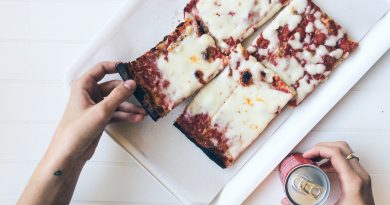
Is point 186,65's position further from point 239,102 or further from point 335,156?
point 335,156

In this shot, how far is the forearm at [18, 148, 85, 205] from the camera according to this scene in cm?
130

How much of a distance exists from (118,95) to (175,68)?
0.67ft

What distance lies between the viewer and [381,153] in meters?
1.43

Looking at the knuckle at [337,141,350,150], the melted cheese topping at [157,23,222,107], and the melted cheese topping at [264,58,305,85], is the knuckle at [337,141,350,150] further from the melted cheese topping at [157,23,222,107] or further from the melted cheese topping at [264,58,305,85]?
the melted cheese topping at [157,23,222,107]

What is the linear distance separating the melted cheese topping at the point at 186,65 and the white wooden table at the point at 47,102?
249 millimetres

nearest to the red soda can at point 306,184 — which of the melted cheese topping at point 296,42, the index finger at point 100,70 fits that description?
the melted cheese topping at point 296,42

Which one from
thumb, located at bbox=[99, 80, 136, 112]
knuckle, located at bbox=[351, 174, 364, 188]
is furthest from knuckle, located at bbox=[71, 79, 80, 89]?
knuckle, located at bbox=[351, 174, 364, 188]

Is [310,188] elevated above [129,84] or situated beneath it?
situated beneath

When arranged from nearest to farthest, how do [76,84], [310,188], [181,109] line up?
[310,188]
[76,84]
[181,109]

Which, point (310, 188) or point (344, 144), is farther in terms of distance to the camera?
point (344, 144)

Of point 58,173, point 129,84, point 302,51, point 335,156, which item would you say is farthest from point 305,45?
point 58,173

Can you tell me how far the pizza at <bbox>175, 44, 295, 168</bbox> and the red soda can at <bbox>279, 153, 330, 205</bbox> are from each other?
7.7 inches

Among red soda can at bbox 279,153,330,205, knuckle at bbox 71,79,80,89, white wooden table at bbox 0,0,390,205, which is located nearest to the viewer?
red soda can at bbox 279,153,330,205

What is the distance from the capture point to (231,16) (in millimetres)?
1395
